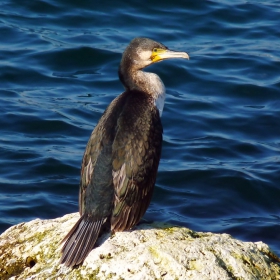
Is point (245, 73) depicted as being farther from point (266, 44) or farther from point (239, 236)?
point (239, 236)

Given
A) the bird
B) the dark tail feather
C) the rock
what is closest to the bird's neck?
the bird

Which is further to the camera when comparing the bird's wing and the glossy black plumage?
the bird's wing

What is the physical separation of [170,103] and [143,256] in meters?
6.50

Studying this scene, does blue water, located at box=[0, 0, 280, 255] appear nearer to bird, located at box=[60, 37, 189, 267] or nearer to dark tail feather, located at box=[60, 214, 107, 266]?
bird, located at box=[60, 37, 189, 267]

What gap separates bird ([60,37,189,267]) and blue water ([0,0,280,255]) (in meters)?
2.68

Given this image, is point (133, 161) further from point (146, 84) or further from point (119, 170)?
point (146, 84)

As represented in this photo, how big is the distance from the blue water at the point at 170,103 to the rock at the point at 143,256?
8.48 ft

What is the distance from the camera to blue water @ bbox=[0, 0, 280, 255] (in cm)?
852

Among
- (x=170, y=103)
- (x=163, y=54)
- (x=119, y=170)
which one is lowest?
(x=170, y=103)

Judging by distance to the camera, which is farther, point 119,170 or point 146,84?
point 146,84

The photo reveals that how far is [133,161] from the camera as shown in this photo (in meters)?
5.31

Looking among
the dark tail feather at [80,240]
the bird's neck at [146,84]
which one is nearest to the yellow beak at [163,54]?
the bird's neck at [146,84]

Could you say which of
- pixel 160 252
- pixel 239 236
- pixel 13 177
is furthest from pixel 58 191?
pixel 160 252

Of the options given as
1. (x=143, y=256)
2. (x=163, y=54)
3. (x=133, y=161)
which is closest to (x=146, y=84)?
(x=163, y=54)
